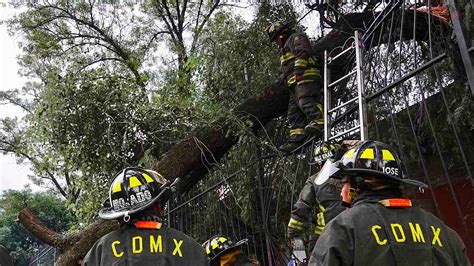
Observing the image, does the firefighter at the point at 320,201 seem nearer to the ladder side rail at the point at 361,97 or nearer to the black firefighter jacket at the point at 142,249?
the ladder side rail at the point at 361,97

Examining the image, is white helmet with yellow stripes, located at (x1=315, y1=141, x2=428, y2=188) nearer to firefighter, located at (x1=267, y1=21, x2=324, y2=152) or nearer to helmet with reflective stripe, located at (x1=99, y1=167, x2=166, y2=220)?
helmet with reflective stripe, located at (x1=99, y1=167, x2=166, y2=220)

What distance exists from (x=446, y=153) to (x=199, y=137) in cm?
311

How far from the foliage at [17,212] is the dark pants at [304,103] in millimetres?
17619

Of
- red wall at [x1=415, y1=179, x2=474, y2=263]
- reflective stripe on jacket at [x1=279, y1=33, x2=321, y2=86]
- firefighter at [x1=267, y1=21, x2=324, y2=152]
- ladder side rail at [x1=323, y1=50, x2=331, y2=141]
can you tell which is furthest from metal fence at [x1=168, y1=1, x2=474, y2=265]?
reflective stripe on jacket at [x1=279, y1=33, x2=321, y2=86]

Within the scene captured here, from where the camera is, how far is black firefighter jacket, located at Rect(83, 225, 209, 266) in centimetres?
280

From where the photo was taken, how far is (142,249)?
2830 millimetres

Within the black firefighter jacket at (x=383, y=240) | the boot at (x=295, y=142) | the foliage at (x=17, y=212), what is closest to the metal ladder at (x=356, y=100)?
the boot at (x=295, y=142)

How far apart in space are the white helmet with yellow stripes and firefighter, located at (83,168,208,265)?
43.0 inches

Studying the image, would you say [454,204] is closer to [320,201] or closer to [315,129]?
[315,129]

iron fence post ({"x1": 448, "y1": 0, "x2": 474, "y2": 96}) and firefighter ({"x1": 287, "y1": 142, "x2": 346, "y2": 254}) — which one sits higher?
iron fence post ({"x1": 448, "y1": 0, "x2": 474, "y2": 96})

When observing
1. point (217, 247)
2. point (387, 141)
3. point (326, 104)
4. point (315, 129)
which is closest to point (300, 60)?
point (315, 129)

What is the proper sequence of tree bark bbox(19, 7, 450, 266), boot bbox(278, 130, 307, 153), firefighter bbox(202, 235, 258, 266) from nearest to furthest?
firefighter bbox(202, 235, 258, 266) < boot bbox(278, 130, 307, 153) < tree bark bbox(19, 7, 450, 266)

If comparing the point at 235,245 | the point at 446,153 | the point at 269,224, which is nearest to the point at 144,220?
the point at 235,245

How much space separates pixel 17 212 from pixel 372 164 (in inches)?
861
